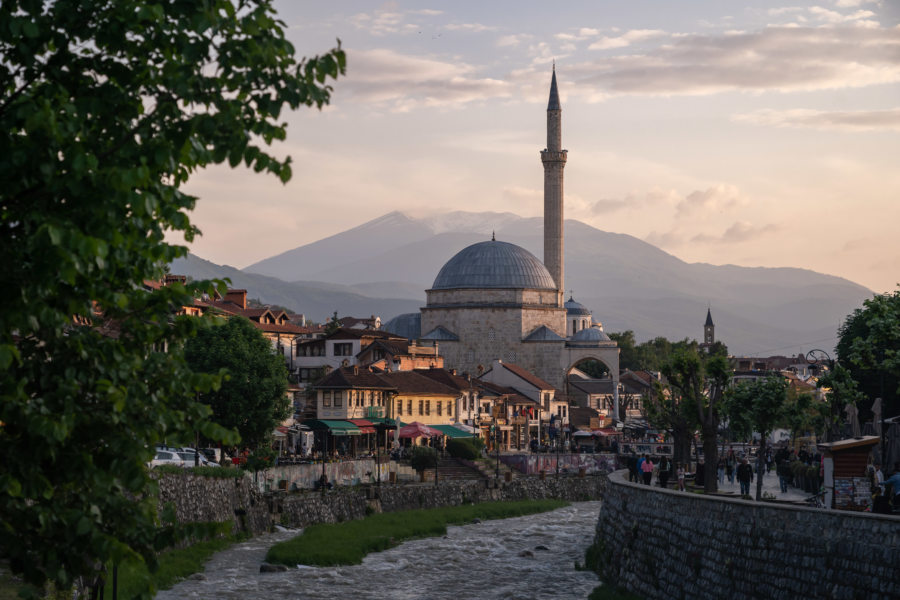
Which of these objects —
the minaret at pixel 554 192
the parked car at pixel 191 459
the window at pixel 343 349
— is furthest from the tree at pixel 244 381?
the minaret at pixel 554 192

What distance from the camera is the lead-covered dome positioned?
324 ft

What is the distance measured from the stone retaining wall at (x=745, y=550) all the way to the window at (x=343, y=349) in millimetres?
49261

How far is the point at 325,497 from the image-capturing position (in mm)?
42344

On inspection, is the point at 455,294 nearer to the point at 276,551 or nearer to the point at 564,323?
the point at 564,323

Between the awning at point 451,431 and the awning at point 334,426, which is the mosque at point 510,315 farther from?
the awning at point 334,426

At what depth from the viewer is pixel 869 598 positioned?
49.2ft

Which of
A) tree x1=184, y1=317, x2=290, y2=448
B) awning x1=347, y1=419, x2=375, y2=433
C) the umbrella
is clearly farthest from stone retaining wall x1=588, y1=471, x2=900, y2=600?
the umbrella

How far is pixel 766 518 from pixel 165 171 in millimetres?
12381

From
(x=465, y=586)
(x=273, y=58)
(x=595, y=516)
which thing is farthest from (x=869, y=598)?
(x=595, y=516)

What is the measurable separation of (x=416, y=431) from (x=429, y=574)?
91.6 ft

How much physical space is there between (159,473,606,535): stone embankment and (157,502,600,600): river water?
1.13m

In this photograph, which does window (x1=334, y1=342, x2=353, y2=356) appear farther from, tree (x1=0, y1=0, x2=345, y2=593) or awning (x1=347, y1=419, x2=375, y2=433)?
tree (x1=0, y1=0, x2=345, y2=593)

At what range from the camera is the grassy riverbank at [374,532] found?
33062mm

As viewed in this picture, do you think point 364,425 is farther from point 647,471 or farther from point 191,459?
point 647,471
